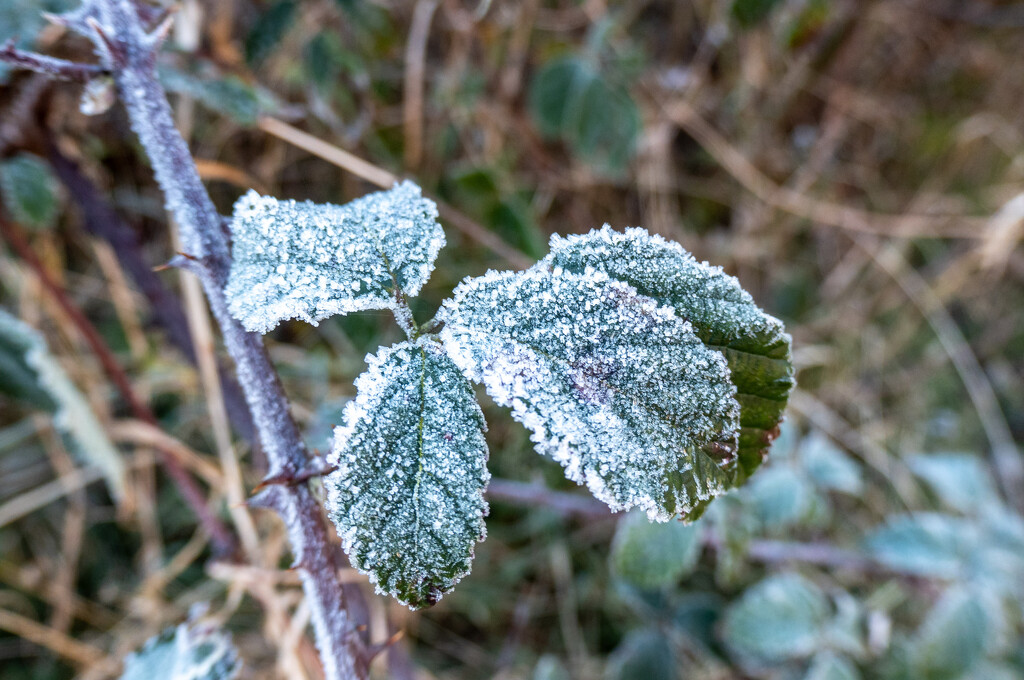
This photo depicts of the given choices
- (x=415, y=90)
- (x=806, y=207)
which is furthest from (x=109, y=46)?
(x=806, y=207)

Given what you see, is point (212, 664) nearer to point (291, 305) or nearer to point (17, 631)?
point (291, 305)

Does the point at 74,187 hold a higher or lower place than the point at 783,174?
lower

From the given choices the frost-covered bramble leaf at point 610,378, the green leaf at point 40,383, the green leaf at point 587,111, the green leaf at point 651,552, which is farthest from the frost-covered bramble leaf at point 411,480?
the green leaf at point 587,111

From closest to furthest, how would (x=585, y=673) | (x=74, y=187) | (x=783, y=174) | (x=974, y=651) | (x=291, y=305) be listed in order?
(x=291, y=305) < (x=74, y=187) < (x=974, y=651) < (x=585, y=673) < (x=783, y=174)

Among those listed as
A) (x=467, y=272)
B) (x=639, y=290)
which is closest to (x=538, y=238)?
(x=467, y=272)

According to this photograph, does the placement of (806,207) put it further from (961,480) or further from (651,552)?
(651,552)

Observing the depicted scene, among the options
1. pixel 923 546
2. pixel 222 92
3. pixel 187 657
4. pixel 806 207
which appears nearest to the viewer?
pixel 187 657
